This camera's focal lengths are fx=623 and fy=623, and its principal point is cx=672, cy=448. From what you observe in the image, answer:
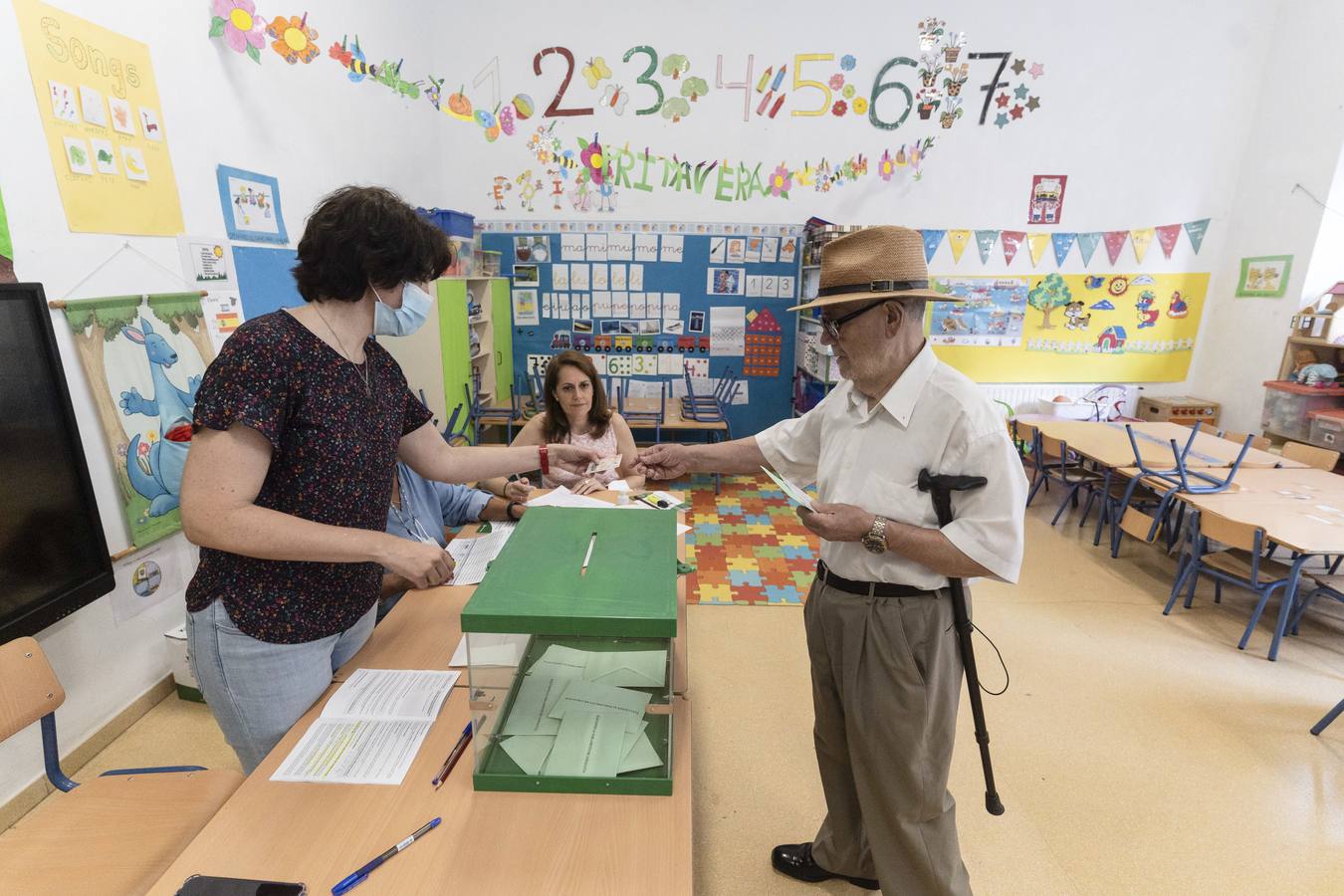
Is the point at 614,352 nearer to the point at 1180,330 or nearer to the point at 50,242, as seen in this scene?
the point at 50,242

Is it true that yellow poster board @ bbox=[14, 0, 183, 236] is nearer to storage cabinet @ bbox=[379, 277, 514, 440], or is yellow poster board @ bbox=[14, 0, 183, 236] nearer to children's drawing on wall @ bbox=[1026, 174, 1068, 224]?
storage cabinet @ bbox=[379, 277, 514, 440]

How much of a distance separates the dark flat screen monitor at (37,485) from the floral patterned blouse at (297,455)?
1.03m

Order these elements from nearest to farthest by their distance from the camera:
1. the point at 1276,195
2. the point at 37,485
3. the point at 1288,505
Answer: the point at 37,485, the point at 1288,505, the point at 1276,195

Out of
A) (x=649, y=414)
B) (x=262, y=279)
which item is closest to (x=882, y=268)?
(x=262, y=279)

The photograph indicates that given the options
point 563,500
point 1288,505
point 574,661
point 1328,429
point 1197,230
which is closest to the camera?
point 574,661

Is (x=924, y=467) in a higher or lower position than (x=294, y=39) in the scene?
lower

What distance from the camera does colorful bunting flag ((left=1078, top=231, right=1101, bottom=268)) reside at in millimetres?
5648

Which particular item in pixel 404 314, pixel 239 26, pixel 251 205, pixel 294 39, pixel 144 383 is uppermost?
pixel 294 39

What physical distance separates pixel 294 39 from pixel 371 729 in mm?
3785

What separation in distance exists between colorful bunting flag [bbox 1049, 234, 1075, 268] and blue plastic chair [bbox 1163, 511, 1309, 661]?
3.04 meters

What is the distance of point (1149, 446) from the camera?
14.4 ft

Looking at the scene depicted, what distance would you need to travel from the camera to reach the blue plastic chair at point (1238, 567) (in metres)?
3.07

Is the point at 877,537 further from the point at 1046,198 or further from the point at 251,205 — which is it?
the point at 1046,198

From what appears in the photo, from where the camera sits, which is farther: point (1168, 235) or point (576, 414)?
point (1168, 235)
